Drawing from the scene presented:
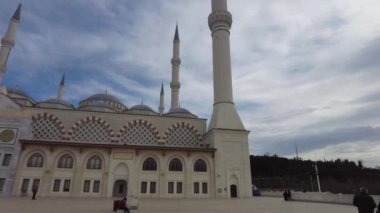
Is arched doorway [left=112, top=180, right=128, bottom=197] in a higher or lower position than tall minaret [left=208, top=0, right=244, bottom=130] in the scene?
lower

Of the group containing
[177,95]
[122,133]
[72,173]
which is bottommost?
Answer: [72,173]

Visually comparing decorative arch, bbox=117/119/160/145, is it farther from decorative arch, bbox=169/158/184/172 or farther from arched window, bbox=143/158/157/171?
decorative arch, bbox=169/158/184/172

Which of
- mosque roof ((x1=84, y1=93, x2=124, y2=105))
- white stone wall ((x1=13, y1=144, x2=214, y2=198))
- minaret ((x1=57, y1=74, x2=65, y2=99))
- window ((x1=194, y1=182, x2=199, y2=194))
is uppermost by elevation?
minaret ((x1=57, y1=74, x2=65, y2=99))

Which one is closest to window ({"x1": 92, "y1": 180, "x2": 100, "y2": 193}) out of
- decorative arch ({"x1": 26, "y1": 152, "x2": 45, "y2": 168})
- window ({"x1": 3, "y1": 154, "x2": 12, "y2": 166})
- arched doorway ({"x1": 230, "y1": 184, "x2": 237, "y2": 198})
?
decorative arch ({"x1": 26, "y1": 152, "x2": 45, "y2": 168})

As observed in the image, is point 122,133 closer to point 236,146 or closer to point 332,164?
point 236,146

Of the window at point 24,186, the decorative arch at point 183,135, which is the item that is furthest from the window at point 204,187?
the window at point 24,186

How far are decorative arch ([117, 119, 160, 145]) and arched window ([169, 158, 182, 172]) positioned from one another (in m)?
3.30

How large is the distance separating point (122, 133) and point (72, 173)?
611 centimetres

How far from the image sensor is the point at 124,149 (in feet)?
78.9

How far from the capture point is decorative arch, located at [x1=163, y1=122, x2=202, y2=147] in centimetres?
2784

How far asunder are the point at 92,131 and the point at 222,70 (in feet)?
49.9

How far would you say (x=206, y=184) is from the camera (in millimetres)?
24859

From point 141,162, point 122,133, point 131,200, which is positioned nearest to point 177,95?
point 122,133

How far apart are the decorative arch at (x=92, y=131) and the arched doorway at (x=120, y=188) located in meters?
4.58
